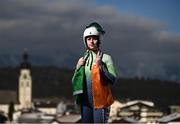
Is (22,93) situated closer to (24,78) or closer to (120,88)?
(24,78)

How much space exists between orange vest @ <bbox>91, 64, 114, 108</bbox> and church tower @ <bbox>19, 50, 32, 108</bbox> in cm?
14451

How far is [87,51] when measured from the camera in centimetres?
599

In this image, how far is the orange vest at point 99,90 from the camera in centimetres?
574

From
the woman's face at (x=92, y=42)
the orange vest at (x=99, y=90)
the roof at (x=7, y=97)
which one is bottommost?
the orange vest at (x=99, y=90)

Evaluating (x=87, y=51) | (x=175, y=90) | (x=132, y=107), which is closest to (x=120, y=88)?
(x=175, y=90)

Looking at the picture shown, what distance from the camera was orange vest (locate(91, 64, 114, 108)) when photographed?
226 inches

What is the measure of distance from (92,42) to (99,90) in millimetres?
406

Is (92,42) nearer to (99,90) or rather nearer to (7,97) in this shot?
(99,90)

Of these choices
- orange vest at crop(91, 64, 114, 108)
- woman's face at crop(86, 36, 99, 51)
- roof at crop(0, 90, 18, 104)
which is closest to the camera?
orange vest at crop(91, 64, 114, 108)

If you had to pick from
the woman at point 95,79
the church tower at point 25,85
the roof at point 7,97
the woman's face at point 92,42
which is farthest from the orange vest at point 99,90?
the roof at point 7,97

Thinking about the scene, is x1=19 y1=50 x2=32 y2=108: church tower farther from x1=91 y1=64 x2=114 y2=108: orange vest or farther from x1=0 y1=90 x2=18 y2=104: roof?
x1=91 y1=64 x2=114 y2=108: orange vest

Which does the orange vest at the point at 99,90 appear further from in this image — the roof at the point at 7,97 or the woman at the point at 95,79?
the roof at the point at 7,97

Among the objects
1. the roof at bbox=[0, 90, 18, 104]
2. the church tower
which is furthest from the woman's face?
the roof at bbox=[0, 90, 18, 104]

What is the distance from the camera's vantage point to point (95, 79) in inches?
228
